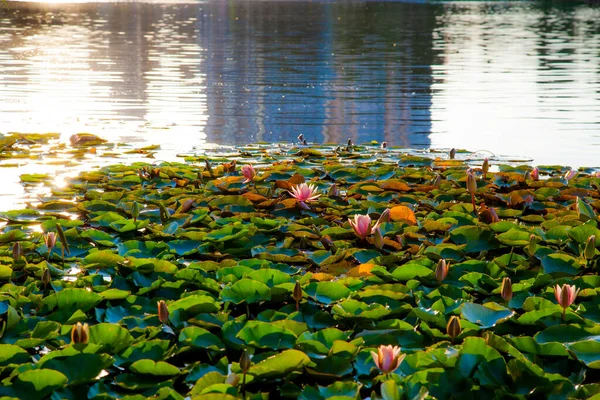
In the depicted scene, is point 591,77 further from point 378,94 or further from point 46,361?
point 46,361

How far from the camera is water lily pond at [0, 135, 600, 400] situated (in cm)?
212

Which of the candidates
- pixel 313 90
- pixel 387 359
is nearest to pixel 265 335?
pixel 387 359

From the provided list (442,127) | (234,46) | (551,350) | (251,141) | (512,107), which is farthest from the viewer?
(234,46)

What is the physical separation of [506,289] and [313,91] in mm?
8454

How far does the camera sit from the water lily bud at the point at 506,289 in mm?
2646

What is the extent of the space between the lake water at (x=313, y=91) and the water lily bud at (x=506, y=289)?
3767mm

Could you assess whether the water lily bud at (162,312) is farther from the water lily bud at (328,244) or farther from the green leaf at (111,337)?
the water lily bud at (328,244)

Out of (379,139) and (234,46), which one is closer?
(379,139)

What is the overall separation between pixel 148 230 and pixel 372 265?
1.21 metres

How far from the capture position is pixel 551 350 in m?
2.27

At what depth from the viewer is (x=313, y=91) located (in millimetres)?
10883

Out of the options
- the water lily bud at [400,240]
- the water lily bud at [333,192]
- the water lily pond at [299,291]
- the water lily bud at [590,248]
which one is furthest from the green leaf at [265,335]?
the water lily bud at [333,192]

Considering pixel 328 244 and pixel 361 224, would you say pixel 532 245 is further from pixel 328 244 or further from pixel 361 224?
pixel 328 244

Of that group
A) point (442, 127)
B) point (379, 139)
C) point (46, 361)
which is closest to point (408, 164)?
point (379, 139)
